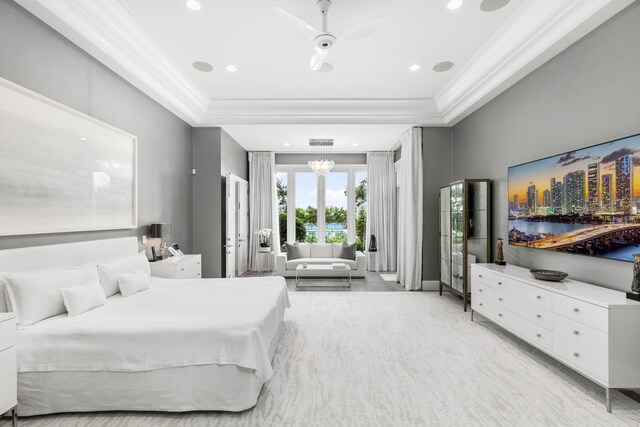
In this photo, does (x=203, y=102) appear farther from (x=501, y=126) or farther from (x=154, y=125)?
(x=501, y=126)

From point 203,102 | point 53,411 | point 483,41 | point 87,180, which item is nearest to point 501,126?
point 483,41

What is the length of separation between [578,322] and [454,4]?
2790 millimetres

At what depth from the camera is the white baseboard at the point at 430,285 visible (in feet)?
18.1

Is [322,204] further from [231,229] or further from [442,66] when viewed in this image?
[442,66]

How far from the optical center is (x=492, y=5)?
2.76m

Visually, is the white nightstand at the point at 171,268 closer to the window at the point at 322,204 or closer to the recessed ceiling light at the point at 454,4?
the window at the point at 322,204

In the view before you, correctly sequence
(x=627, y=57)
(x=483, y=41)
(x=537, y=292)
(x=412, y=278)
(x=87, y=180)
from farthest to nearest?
(x=412, y=278)
(x=483, y=41)
(x=87, y=180)
(x=537, y=292)
(x=627, y=57)

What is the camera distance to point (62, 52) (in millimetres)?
2736

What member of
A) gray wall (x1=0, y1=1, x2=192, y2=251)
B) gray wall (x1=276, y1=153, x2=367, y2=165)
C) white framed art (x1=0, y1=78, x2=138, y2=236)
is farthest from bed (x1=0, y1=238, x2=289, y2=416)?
gray wall (x1=276, y1=153, x2=367, y2=165)

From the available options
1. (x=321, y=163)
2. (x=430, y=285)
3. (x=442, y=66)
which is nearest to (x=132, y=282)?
(x=442, y=66)

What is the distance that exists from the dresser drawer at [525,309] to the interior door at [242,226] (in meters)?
4.80

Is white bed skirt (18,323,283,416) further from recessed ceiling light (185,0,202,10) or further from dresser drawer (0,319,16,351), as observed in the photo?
recessed ceiling light (185,0,202,10)

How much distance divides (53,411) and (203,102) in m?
4.22

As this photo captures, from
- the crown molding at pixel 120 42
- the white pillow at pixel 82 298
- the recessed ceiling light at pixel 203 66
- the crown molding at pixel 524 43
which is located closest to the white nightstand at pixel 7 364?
the white pillow at pixel 82 298
